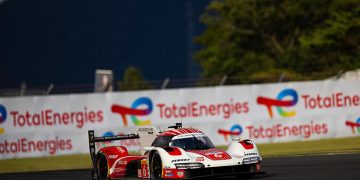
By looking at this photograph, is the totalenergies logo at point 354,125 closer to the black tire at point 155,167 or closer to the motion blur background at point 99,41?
the black tire at point 155,167

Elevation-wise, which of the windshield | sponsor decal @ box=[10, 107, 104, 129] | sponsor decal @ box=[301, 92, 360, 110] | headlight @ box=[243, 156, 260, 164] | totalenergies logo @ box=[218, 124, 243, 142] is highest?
sponsor decal @ box=[301, 92, 360, 110]

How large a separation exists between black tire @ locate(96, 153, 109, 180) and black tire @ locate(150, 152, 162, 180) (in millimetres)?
1989

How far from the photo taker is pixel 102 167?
1906 centimetres

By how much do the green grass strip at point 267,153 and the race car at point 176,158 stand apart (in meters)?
5.42

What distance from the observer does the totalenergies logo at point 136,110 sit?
2961cm

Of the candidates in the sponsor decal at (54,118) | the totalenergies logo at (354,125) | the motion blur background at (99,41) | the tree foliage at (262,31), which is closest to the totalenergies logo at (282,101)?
the totalenergies logo at (354,125)

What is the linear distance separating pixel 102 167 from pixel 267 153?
27.4ft

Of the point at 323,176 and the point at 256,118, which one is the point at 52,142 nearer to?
the point at 256,118

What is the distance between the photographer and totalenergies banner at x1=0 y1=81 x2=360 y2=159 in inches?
1131

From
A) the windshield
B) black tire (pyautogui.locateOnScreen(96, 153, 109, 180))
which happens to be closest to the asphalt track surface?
black tire (pyautogui.locateOnScreen(96, 153, 109, 180))

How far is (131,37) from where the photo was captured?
117m

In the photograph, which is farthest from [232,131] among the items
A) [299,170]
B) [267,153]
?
[299,170]

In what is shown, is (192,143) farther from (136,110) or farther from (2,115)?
(2,115)

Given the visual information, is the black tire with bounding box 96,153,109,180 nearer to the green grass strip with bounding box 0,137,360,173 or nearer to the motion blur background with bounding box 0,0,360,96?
the green grass strip with bounding box 0,137,360,173
